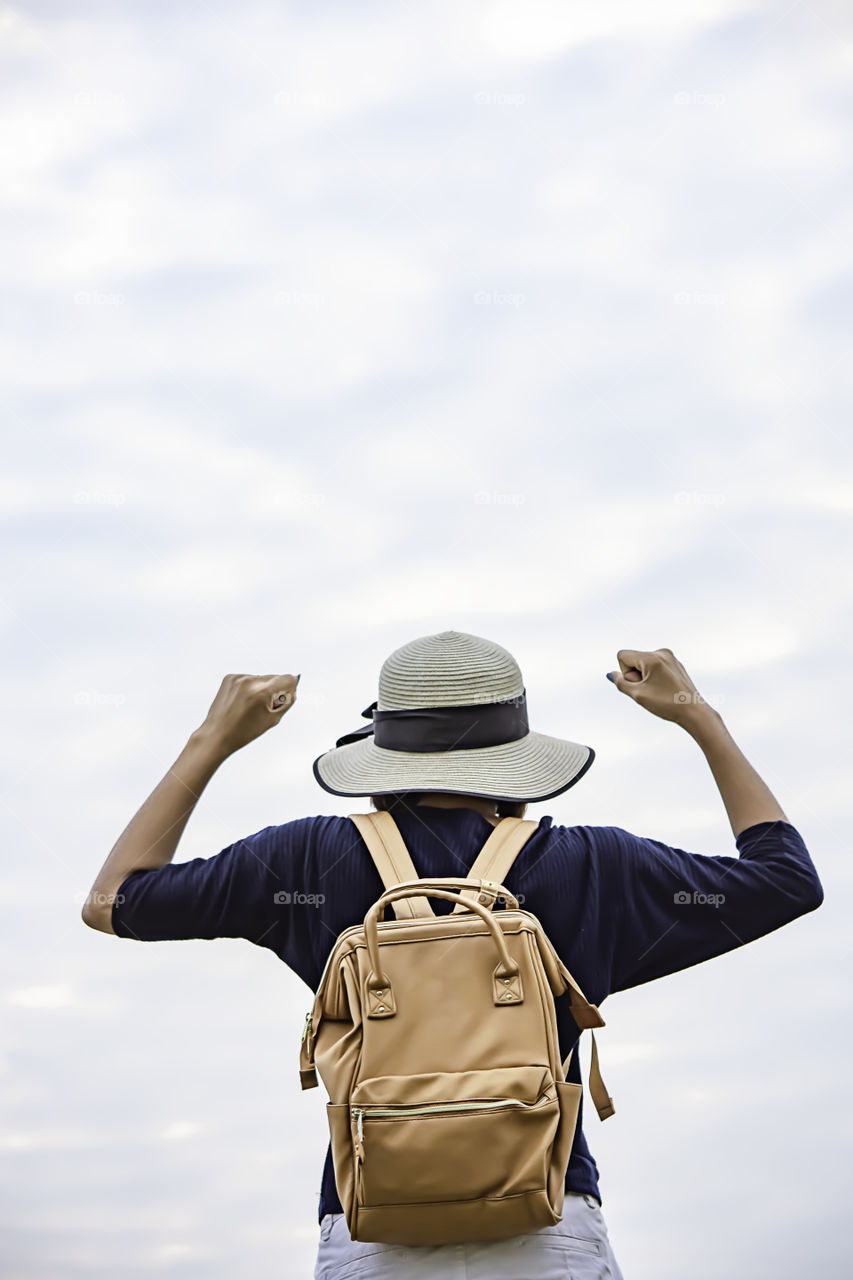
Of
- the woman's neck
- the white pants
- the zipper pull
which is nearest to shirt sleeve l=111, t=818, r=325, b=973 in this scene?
the woman's neck

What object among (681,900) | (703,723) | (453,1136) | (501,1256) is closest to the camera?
(453,1136)

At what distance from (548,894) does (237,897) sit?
58 cm

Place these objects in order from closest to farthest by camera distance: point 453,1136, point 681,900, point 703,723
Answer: point 453,1136 → point 681,900 → point 703,723

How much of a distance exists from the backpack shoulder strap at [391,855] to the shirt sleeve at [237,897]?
4.7 inches

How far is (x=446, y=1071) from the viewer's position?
7.28 ft

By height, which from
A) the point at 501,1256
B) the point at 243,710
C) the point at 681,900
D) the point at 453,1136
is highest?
the point at 243,710

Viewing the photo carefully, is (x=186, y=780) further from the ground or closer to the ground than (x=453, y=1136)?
further from the ground

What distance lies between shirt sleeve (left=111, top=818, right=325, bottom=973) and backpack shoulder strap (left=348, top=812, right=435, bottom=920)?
0.12 meters

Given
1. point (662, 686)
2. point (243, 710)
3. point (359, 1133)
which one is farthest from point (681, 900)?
point (243, 710)

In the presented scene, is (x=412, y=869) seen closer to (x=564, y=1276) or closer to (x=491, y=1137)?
(x=491, y=1137)

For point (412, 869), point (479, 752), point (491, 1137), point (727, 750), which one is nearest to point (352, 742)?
point (479, 752)

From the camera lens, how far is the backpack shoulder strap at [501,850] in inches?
92.7

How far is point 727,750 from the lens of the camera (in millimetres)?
2754

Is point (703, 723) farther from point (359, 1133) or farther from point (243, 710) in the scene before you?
point (359, 1133)
